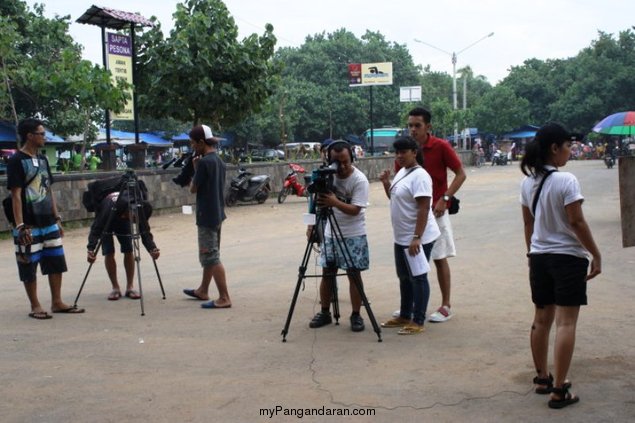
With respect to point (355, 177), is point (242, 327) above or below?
below

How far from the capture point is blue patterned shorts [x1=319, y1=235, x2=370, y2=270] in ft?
20.4

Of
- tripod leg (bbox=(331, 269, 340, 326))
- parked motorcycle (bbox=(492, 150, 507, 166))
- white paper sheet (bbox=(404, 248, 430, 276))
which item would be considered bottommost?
tripod leg (bbox=(331, 269, 340, 326))

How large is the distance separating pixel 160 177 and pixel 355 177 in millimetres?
12149

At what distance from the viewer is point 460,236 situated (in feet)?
41.7

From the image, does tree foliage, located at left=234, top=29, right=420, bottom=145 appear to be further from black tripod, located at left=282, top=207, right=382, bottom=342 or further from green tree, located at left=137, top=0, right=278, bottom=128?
black tripod, located at left=282, top=207, right=382, bottom=342

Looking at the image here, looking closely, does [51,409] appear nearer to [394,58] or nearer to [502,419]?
[502,419]

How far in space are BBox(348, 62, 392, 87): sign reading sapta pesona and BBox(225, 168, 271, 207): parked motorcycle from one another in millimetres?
27298

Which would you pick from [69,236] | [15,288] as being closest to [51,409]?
[15,288]

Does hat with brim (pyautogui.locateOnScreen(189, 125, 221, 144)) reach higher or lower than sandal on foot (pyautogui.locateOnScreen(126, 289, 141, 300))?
higher

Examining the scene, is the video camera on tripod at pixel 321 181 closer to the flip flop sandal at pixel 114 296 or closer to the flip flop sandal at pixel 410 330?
the flip flop sandal at pixel 410 330

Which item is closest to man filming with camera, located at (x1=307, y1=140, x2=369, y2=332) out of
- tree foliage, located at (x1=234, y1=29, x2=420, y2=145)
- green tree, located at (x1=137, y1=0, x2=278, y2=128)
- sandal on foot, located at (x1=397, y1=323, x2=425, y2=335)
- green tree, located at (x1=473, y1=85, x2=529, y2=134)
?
sandal on foot, located at (x1=397, y1=323, x2=425, y2=335)

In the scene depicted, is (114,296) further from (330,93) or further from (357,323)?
(330,93)

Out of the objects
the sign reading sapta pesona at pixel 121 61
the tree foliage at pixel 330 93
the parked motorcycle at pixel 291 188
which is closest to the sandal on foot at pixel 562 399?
A: the sign reading sapta pesona at pixel 121 61

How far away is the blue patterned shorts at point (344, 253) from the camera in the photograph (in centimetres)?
623
